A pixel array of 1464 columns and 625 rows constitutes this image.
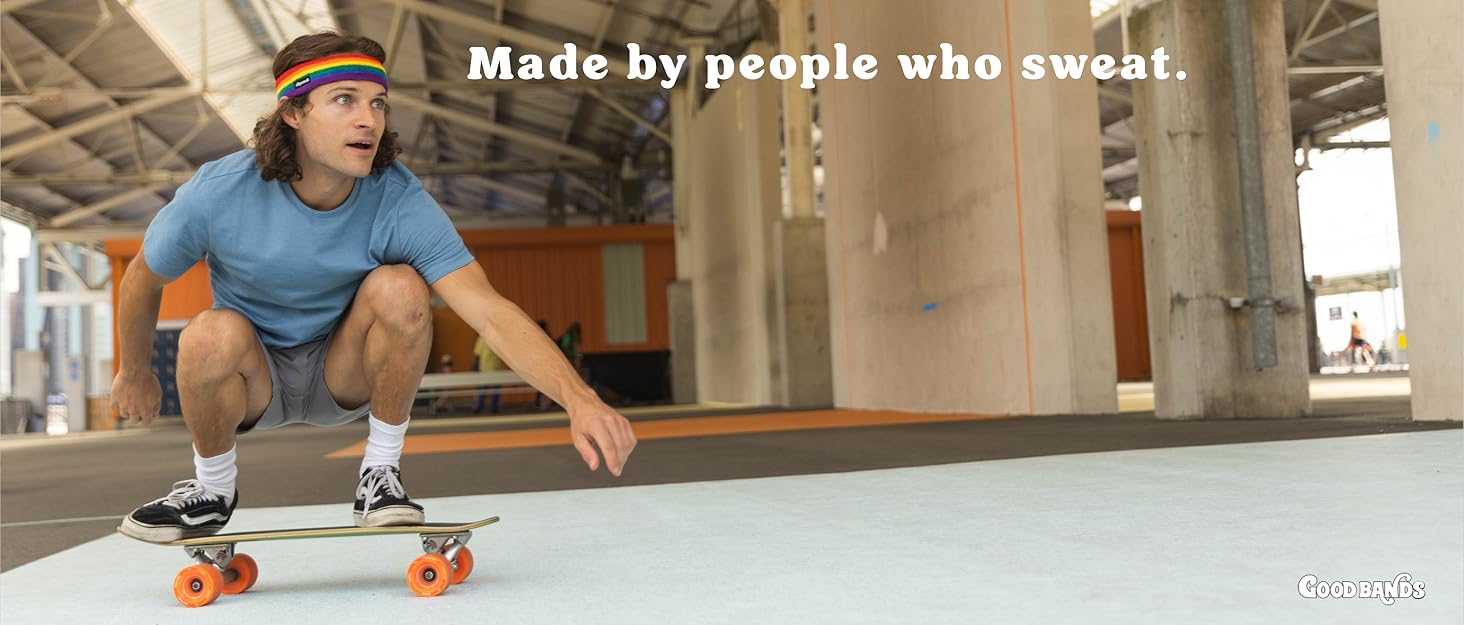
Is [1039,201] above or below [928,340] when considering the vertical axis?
above

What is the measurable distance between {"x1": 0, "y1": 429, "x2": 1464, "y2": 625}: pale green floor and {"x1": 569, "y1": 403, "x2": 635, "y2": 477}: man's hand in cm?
30

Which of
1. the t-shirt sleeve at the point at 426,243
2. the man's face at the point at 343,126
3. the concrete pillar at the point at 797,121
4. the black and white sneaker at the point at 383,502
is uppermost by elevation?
the concrete pillar at the point at 797,121

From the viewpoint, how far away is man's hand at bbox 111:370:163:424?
2508 mm

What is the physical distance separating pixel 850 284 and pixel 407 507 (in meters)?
11.9

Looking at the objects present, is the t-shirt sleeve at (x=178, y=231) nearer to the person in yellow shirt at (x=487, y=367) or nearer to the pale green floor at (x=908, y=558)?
the pale green floor at (x=908, y=558)

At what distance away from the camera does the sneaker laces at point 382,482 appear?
257 cm

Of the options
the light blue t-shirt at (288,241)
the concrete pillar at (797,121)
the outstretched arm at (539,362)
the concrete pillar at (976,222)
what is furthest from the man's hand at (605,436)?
the concrete pillar at (797,121)

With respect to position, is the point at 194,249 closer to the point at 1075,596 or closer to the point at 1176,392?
the point at 1075,596

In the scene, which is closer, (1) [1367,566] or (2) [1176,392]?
(1) [1367,566]

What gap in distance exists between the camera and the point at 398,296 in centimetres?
245

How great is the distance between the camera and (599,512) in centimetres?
386

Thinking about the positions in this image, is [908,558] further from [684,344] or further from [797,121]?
[684,344]

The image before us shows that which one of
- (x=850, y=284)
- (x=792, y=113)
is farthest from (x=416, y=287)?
(x=792, y=113)

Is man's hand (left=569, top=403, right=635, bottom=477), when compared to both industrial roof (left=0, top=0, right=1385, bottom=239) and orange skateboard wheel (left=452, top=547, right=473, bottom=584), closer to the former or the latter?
orange skateboard wheel (left=452, top=547, right=473, bottom=584)
